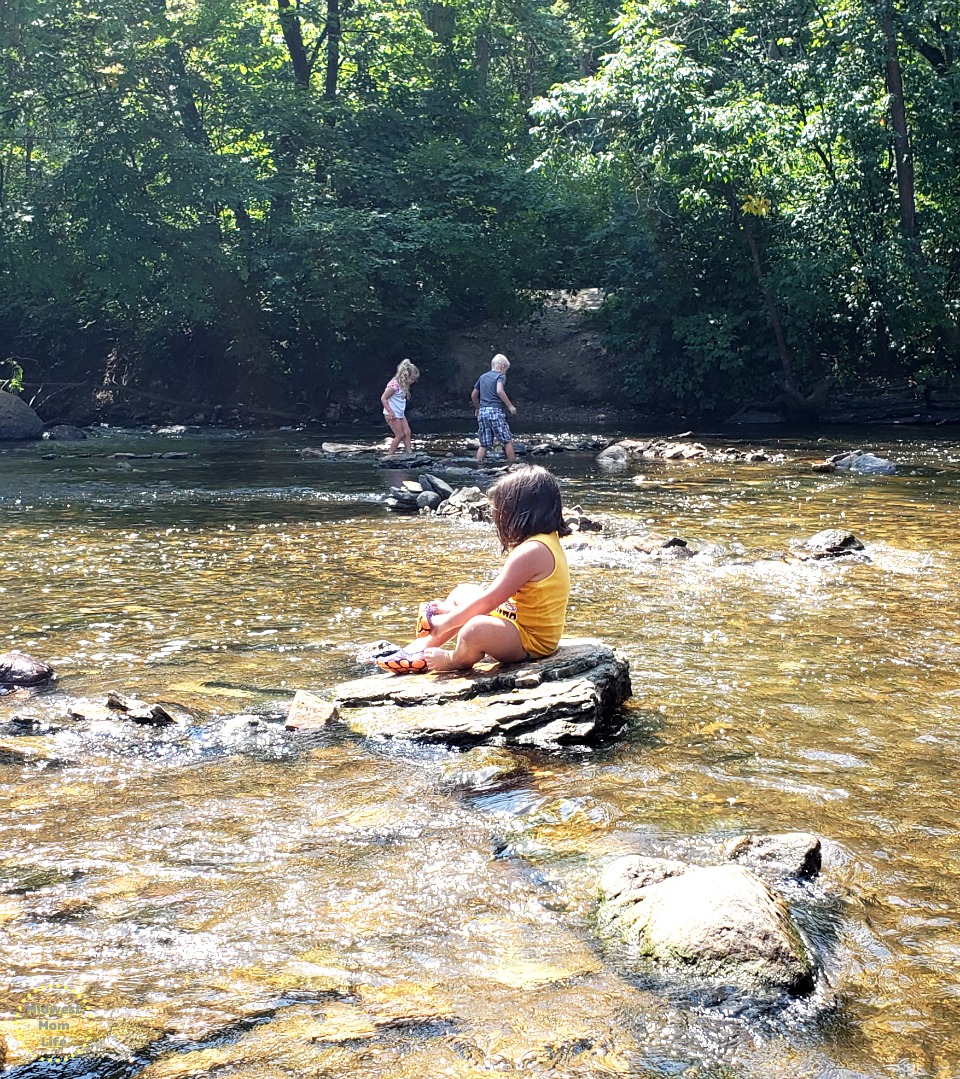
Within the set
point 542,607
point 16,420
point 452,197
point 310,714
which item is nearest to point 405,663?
point 310,714

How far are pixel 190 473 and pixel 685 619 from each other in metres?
12.6

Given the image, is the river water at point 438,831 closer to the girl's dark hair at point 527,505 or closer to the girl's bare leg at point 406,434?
the girl's dark hair at point 527,505

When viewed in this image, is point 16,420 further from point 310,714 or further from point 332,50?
point 310,714

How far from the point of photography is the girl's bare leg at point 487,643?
19.5ft

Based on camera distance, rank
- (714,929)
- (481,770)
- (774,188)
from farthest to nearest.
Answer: (774,188)
(481,770)
(714,929)

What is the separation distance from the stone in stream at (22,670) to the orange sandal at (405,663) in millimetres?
1931

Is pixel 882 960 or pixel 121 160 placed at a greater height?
pixel 121 160

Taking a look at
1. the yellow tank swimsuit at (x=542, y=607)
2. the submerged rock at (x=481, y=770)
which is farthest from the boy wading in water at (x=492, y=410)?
the submerged rock at (x=481, y=770)

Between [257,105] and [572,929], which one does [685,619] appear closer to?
[572,929]

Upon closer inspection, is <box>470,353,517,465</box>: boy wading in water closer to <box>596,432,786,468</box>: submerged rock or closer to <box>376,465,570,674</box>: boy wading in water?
<box>596,432,786,468</box>: submerged rock

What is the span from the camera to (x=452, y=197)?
30438 millimetres

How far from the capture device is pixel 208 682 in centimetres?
648

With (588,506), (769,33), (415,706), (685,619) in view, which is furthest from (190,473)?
(769,33)

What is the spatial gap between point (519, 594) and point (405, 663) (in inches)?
29.5
